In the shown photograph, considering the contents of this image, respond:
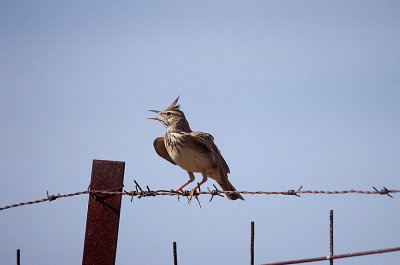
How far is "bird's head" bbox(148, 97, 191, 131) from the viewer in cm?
836

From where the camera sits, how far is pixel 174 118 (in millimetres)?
8484

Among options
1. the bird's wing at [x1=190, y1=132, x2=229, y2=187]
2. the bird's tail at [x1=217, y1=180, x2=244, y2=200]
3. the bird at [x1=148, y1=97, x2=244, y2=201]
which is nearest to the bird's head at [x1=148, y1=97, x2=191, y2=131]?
the bird at [x1=148, y1=97, x2=244, y2=201]

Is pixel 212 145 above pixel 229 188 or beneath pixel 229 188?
above

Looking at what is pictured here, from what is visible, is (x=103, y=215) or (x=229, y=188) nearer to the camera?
(x=103, y=215)

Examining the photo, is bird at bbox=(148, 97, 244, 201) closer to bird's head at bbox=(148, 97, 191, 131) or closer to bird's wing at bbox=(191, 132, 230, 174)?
bird's wing at bbox=(191, 132, 230, 174)

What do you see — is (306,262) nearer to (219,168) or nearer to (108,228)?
(108,228)

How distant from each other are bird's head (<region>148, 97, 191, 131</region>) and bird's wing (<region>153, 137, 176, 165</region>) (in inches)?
10.3

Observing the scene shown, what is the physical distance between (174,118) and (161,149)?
0.54m

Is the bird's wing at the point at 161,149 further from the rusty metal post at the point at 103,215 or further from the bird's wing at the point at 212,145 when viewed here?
the rusty metal post at the point at 103,215

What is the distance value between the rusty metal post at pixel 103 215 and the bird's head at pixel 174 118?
10.6ft

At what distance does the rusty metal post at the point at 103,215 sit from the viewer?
16.1 feet

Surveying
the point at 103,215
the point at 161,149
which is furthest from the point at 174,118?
the point at 103,215

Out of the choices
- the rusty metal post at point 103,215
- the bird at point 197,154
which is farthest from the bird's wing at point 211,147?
the rusty metal post at point 103,215

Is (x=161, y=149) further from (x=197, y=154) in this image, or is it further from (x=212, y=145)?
(x=212, y=145)
